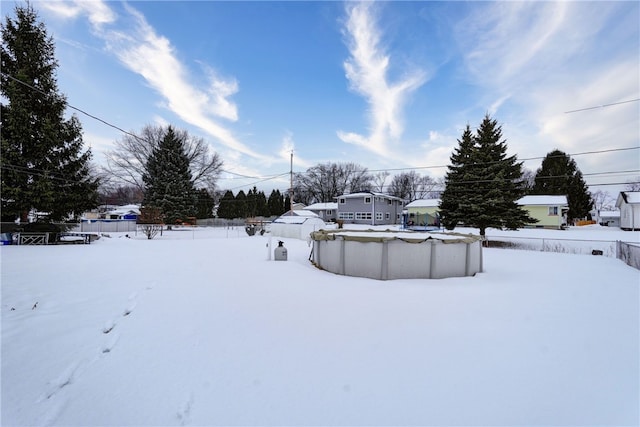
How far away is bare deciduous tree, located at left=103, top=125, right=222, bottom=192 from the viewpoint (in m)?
34.3

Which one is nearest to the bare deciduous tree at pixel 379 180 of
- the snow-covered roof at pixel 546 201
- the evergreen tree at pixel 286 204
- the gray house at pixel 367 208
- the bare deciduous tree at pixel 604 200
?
the evergreen tree at pixel 286 204

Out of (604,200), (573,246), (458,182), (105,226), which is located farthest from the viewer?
(604,200)

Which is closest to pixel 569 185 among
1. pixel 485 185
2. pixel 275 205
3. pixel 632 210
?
pixel 632 210

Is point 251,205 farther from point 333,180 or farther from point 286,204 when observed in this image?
point 333,180

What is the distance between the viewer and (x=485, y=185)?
18.4m

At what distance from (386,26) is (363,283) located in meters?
11.1

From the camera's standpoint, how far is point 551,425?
89.2 inches

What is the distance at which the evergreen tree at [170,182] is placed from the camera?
31516mm

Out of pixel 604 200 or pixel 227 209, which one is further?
pixel 604 200

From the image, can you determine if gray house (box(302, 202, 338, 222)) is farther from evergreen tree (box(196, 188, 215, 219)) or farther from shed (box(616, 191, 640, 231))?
shed (box(616, 191, 640, 231))

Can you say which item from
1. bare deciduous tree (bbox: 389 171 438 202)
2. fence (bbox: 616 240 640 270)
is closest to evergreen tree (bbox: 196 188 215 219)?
bare deciduous tree (bbox: 389 171 438 202)

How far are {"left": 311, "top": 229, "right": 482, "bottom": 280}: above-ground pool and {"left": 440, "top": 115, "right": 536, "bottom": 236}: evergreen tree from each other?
11443mm

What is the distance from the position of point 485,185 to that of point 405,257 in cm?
1407

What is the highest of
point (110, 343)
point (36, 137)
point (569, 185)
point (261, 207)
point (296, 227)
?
point (569, 185)
